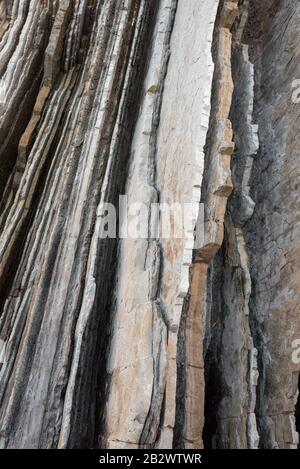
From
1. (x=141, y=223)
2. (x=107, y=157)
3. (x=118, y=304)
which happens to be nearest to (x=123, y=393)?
(x=118, y=304)

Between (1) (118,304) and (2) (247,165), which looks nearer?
(1) (118,304)

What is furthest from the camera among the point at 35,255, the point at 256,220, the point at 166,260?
the point at 256,220

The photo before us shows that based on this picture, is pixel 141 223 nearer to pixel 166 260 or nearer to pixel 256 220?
pixel 166 260

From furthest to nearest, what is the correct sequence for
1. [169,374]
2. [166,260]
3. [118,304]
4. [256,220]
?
1. [256,220]
2. [118,304]
3. [166,260]
4. [169,374]

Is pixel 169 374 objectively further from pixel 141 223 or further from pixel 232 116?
pixel 232 116

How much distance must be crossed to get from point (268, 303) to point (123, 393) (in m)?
0.61

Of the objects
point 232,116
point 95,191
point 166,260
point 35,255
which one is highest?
point 232,116

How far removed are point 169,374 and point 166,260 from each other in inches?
11.6

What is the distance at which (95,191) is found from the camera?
1365 mm

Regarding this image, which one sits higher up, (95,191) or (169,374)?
(95,191)

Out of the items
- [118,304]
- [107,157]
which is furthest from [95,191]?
[118,304]

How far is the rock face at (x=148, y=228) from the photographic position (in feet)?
3.43

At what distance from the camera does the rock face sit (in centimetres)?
104

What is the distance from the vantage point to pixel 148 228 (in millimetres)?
1220
